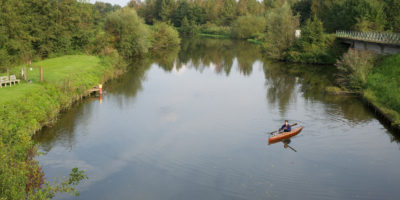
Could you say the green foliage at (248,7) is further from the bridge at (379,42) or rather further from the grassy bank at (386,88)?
the grassy bank at (386,88)

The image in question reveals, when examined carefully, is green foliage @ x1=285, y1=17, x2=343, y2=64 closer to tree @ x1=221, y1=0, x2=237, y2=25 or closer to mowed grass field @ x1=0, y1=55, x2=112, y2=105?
mowed grass field @ x1=0, y1=55, x2=112, y2=105

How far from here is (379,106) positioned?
39500mm

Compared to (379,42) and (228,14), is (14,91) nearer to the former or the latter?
(379,42)

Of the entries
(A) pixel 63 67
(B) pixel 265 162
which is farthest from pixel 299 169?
(A) pixel 63 67

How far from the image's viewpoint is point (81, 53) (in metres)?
70.8

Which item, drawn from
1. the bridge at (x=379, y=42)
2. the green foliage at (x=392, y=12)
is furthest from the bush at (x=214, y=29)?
the bridge at (x=379, y=42)

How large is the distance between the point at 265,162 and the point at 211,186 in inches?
215

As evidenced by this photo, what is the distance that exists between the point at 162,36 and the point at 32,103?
7910 centimetres

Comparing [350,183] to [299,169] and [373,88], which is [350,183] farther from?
[373,88]

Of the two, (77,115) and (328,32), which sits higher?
(328,32)

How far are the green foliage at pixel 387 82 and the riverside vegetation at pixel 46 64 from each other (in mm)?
31840

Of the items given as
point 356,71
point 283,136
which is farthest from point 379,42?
point 283,136

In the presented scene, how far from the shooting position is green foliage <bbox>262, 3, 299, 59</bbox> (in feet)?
Result: 264

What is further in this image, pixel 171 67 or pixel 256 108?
pixel 171 67
